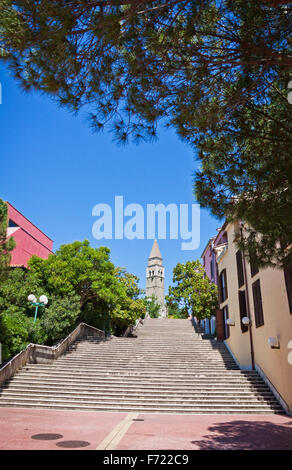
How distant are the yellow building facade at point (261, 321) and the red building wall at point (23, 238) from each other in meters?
14.8

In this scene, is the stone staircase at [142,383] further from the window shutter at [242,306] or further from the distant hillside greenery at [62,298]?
the window shutter at [242,306]

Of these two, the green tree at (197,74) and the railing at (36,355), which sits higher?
the green tree at (197,74)

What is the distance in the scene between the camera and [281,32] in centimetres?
445

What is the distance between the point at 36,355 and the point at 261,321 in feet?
32.9

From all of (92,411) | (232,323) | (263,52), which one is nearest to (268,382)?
(232,323)

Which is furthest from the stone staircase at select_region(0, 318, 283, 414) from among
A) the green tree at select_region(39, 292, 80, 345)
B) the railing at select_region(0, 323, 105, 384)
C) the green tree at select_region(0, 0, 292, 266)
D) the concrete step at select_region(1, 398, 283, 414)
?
the green tree at select_region(0, 0, 292, 266)

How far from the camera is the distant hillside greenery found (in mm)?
15164

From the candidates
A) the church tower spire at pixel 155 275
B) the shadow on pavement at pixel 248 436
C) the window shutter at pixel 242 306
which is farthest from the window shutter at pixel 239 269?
the church tower spire at pixel 155 275

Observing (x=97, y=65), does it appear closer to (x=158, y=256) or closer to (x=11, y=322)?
(x=11, y=322)

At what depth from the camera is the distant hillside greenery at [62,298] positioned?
49.8 feet

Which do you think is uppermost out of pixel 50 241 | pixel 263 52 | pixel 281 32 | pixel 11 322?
pixel 50 241

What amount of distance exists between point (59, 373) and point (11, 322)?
3.03 m

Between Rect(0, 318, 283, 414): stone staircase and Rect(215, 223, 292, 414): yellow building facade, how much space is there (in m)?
0.63

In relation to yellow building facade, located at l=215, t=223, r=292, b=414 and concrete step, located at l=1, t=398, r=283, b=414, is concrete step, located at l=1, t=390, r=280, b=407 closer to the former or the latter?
concrete step, located at l=1, t=398, r=283, b=414
